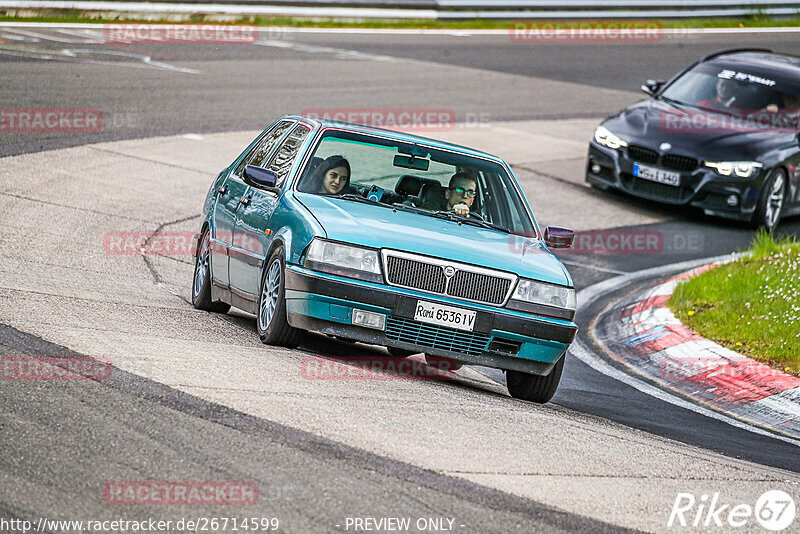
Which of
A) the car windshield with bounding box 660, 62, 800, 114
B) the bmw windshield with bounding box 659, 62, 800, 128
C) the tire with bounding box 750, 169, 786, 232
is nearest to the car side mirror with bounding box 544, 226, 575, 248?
the tire with bounding box 750, 169, 786, 232

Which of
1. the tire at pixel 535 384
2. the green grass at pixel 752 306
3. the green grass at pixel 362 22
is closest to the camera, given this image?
the tire at pixel 535 384

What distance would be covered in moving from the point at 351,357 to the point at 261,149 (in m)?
2.02

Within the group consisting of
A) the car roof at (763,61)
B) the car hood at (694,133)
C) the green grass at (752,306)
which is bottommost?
the green grass at (752,306)

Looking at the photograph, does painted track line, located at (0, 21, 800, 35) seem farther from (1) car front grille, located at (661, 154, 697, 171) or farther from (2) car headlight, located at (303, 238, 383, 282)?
(2) car headlight, located at (303, 238, 383, 282)

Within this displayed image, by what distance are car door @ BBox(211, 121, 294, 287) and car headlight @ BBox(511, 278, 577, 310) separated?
2.26 metres

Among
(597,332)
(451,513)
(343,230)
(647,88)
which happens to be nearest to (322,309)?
(343,230)

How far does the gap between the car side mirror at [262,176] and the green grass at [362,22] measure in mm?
17959

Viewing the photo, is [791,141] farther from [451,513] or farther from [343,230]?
[451,513]

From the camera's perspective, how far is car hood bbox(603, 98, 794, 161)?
15102mm

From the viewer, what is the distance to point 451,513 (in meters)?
4.94

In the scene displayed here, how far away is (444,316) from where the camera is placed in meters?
7.20

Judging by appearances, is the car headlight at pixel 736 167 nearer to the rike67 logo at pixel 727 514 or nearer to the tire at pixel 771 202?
→ the tire at pixel 771 202

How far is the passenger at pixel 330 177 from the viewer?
27.0 ft

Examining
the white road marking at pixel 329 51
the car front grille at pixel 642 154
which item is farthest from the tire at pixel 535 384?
the white road marking at pixel 329 51
